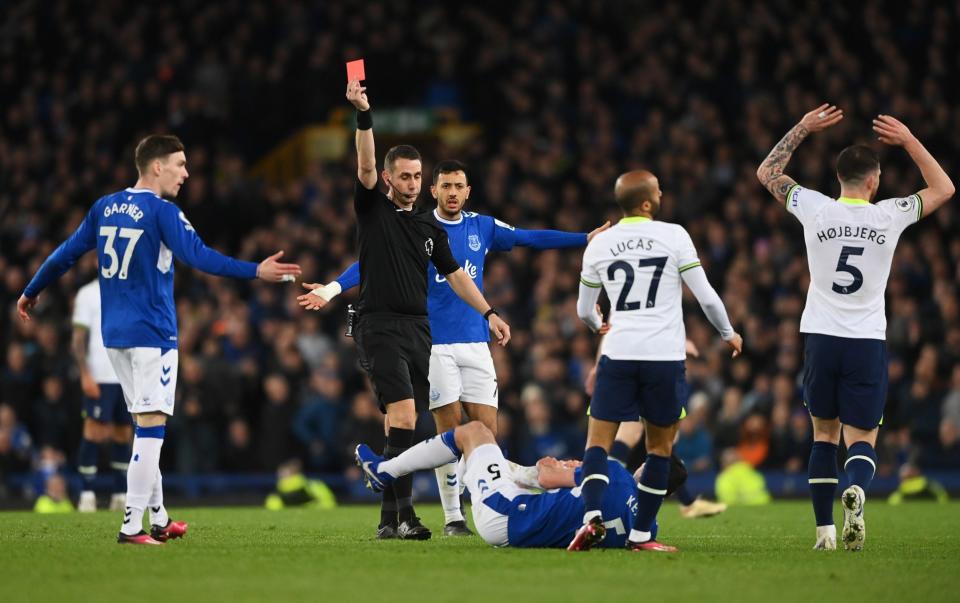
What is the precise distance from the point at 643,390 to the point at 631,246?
86 centimetres

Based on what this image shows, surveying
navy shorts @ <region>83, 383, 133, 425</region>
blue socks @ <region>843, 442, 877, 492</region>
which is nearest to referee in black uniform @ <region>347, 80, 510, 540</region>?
blue socks @ <region>843, 442, 877, 492</region>

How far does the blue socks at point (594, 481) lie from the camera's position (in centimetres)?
859

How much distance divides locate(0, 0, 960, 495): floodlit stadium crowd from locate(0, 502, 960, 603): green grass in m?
7.31

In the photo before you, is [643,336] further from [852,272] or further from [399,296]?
[399,296]

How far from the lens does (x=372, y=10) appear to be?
26.0 metres

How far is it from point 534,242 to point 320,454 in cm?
819

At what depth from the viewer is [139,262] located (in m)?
9.04

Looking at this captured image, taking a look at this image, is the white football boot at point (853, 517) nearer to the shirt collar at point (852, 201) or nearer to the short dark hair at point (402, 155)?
the shirt collar at point (852, 201)

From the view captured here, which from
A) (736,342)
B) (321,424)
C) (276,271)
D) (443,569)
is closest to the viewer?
(443,569)

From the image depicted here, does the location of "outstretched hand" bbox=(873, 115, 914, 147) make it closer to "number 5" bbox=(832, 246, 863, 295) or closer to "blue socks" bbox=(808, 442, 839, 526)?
"number 5" bbox=(832, 246, 863, 295)

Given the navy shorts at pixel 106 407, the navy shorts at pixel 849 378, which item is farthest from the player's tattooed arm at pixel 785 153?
the navy shorts at pixel 106 407

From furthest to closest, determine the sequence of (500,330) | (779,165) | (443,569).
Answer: (779,165), (500,330), (443,569)

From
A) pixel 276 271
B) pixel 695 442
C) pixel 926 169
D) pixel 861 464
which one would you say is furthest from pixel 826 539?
pixel 695 442

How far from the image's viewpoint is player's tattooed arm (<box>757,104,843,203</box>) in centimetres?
959
